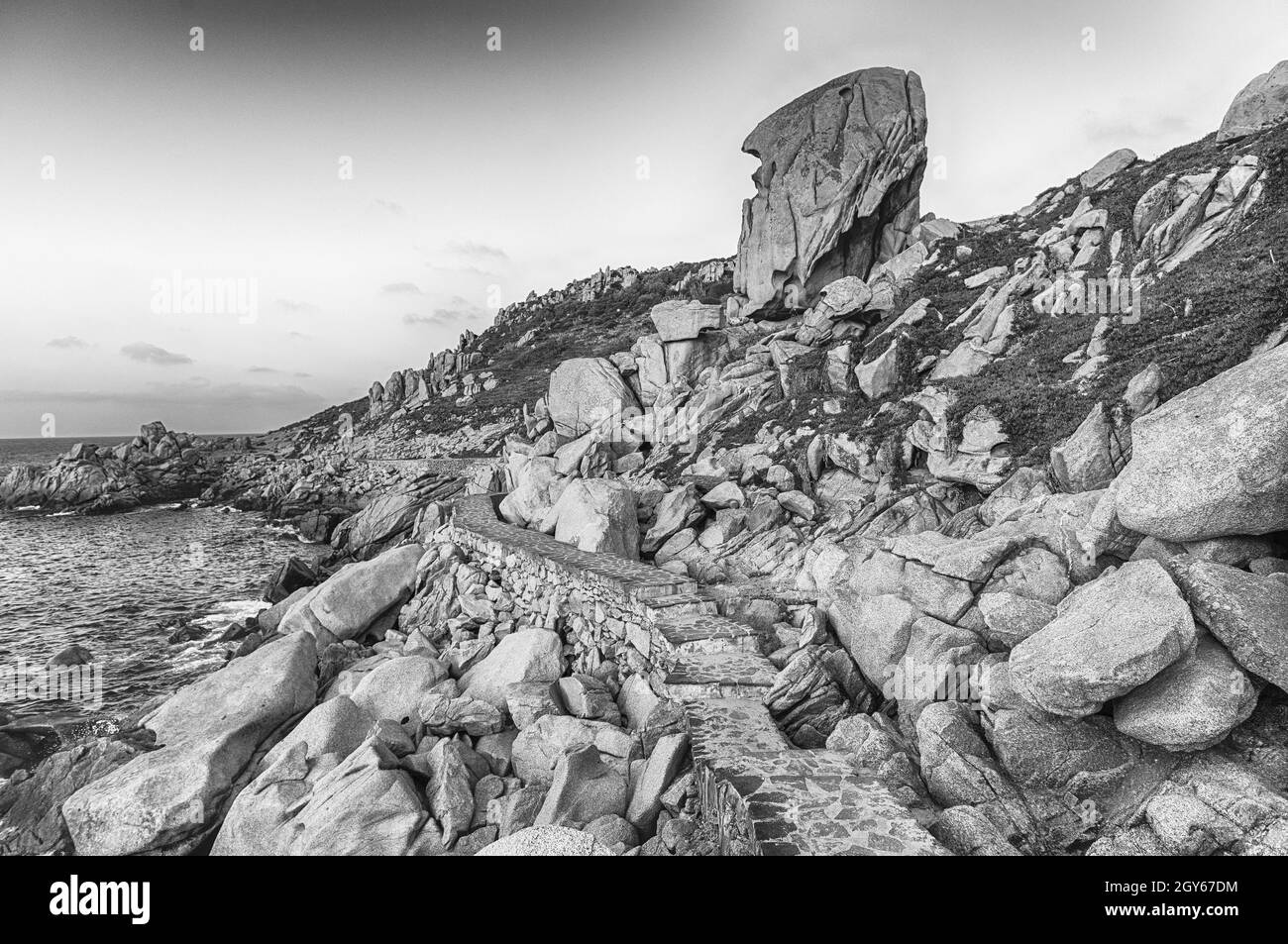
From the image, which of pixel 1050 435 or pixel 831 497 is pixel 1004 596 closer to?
pixel 1050 435

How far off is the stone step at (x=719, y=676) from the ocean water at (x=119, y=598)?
15326 mm

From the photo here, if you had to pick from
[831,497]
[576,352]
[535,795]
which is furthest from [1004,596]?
[576,352]

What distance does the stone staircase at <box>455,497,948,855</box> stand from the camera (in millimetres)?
5762

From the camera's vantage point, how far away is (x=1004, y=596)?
27.3ft

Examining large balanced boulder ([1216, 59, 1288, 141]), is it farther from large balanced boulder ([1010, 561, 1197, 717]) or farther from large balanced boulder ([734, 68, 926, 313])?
large balanced boulder ([1010, 561, 1197, 717])

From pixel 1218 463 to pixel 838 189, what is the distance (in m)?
27.9

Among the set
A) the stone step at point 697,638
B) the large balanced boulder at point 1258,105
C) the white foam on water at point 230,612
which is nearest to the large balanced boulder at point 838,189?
the large balanced boulder at point 1258,105

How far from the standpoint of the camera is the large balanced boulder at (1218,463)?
6770mm

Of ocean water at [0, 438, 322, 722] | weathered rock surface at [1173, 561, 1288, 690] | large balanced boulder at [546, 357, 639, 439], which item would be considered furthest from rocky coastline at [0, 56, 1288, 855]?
ocean water at [0, 438, 322, 722]

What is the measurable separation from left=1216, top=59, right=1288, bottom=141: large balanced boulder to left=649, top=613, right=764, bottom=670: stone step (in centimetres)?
2730

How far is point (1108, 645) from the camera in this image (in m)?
6.14

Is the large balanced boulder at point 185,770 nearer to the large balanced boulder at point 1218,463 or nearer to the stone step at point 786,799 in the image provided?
the stone step at point 786,799
